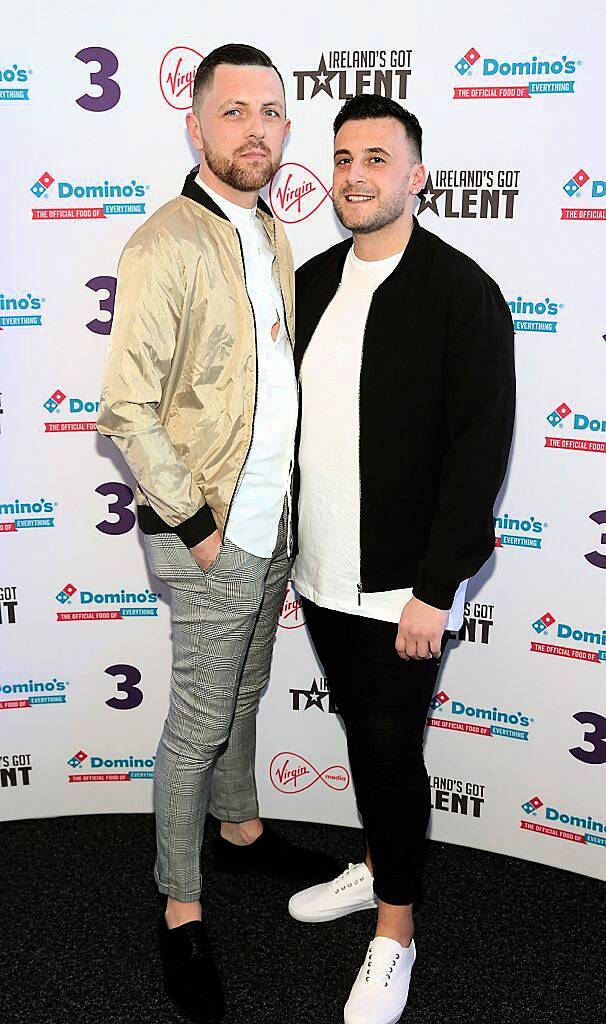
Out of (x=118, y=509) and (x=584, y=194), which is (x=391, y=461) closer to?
(x=584, y=194)

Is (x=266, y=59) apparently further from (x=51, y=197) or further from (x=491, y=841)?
(x=491, y=841)

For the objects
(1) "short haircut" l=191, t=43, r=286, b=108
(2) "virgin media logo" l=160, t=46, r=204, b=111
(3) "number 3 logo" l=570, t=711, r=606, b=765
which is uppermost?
(2) "virgin media logo" l=160, t=46, r=204, b=111

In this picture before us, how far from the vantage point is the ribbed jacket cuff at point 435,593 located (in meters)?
1.83

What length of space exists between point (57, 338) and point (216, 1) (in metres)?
0.89

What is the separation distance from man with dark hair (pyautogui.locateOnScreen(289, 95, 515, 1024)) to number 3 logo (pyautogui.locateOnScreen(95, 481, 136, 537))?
2.16ft

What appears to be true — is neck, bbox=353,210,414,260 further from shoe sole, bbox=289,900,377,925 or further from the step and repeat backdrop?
shoe sole, bbox=289,900,377,925

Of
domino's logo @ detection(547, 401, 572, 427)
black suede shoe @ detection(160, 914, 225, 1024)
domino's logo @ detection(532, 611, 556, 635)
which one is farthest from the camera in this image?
domino's logo @ detection(532, 611, 556, 635)

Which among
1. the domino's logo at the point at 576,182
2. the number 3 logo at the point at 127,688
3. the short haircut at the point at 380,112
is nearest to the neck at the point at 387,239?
the short haircut at the point at 380,112

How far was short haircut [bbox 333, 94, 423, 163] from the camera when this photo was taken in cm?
186

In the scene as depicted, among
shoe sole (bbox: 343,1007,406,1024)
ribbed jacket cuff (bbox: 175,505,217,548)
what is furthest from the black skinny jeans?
ribbed jacket cuff (bbox: 175,505,217,548)

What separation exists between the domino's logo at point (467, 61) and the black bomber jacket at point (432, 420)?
1.71 feet

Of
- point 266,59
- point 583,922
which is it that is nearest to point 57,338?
point 266,59

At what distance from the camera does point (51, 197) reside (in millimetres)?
2295

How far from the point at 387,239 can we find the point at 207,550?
723mm
